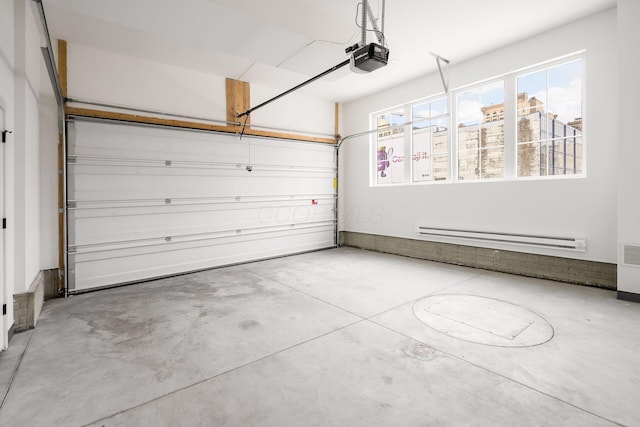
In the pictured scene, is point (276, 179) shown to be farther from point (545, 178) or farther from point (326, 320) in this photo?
point (545, 178)

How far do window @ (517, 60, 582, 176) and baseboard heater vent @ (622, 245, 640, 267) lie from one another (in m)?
1.21

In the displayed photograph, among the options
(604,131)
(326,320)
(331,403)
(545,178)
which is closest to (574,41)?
(604,131)

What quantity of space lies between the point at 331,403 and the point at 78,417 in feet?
4.71

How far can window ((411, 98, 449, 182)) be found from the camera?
18.5 feet

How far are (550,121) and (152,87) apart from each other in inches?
231

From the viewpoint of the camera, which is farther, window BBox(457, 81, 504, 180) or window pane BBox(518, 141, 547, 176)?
window BBox(457, 81, 504, 180)

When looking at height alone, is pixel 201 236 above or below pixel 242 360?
above

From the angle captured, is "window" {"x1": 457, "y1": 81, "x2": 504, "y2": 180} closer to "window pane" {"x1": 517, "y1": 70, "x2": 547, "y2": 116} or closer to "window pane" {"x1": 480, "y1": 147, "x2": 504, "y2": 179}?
"window pane" {"x1": 480, "y1": 147, "x2": 504, "y2": 179}

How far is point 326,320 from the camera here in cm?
312

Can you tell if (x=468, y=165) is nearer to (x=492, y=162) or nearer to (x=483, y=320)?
(x=492, y=162)

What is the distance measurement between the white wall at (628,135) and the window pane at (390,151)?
336cm

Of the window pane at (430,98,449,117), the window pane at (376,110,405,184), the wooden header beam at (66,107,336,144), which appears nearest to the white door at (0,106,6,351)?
the wooden header beam at (66,107,336,144)

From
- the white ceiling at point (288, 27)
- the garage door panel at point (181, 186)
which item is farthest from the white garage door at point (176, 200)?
the white ceiling at point (288, 27)

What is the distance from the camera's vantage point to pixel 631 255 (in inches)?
136
